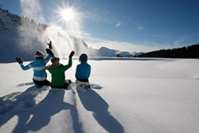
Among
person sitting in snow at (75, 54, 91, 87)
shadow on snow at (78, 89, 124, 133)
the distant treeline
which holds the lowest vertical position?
shadow on snow at (78, 89, 124, 133)

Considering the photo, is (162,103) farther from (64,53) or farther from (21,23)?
(21,23)

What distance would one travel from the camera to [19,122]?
1.46m

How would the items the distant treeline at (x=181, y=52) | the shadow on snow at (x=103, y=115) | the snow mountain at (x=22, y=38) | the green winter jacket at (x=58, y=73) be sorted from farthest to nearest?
the distant treeline at (x=181, y=52)
the snow mountain at (x=22, y=38)
the green winter jacket at (x=58, y=73)
the shadow on snow at (x=103, y=115)

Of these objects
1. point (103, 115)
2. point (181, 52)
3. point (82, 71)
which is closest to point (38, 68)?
point (82, 71)

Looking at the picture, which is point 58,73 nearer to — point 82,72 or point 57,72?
point 57,72

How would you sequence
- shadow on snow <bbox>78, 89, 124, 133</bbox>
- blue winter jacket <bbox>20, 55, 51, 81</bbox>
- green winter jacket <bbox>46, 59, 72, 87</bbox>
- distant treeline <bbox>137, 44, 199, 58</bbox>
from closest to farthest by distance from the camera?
shadow on snow <bbox>78, 89, 124, 133</bbox> → green winter jacket <bbox>46, 59, 72, 87</bbox> → blue winter jacket <bbox>20, 55, 51, 81</bbox> → distant treeline <bbox>137, 44, 199, 58</bbox>

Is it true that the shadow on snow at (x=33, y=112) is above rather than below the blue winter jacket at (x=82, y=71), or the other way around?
below

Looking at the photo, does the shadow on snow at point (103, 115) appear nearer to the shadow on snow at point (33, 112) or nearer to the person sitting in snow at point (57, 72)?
the shadow on snow at point (33, 112)

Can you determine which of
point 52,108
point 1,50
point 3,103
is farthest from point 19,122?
point 1,50

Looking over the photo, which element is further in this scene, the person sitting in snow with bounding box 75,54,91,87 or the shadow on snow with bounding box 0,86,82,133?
the person sitting in snow with bounding box 75,54,91,87

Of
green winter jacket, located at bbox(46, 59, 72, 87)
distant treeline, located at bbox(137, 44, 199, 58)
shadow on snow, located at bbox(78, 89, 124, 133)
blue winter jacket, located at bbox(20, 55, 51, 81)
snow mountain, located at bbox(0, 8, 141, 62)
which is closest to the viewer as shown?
shadow on snow, located at bbox(78, 89, 124, 133)

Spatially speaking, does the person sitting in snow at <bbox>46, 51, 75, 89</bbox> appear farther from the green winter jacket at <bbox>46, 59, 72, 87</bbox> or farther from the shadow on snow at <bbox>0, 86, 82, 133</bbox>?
the shadow on snow at <bbox>0, 86, 82, 133</bbox>

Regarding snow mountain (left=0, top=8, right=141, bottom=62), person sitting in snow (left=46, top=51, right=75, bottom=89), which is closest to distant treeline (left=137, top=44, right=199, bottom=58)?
snow mountain (left=0, top=8, right=141, bottom=62)

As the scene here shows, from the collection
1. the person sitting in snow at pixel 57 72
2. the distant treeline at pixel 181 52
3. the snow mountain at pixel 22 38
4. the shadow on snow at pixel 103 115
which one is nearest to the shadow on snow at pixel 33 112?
the shadow on snow at pixel 103 115
